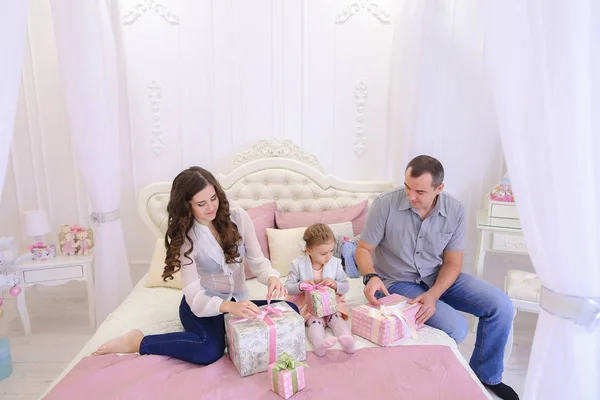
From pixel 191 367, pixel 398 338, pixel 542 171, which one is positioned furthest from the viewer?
pixel 398 338

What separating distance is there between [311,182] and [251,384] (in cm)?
193

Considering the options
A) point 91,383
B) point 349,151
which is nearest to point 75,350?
point 91,383

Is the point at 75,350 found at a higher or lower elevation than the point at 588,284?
lower

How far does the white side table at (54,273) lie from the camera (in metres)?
3.30

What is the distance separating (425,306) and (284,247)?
1062 millimetres

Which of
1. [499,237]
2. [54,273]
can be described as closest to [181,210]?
[54,273]

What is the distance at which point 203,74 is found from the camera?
3.59m

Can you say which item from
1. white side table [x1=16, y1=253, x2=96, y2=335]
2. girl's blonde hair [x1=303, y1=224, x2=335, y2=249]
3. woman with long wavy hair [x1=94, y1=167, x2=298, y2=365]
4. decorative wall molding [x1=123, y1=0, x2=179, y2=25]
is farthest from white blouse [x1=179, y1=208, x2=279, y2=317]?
decorative wall molding [x1=123, y1=0, x2=179, y2=25]

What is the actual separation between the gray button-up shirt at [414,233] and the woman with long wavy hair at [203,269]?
0.72 m

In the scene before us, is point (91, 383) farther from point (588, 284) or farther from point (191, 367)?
point (588, 284)

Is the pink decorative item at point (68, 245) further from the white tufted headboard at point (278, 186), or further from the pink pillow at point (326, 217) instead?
the pink pillow at point (326, 217)

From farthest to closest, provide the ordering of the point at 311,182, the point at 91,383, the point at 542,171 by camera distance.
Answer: the point at 311,182
the point at 91,383
the point at 542,171

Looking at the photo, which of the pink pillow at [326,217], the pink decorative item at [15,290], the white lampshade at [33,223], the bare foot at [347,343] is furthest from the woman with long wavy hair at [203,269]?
the white lampshade at [33,223]

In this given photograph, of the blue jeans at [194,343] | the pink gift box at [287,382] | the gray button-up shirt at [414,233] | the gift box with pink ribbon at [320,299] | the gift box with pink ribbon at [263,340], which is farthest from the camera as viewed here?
the gray button-up shirt at [414,233]
